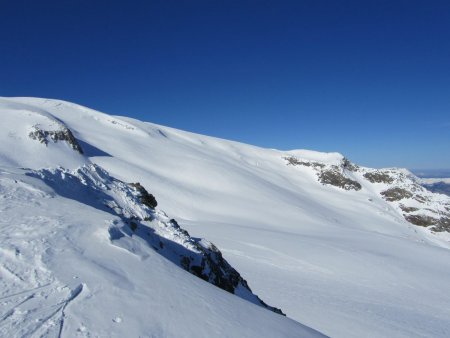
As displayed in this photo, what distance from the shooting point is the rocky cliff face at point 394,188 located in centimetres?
5200

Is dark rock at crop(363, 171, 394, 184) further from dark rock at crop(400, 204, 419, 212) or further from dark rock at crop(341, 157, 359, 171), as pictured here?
dark rock at crop(400, 204, 419, 212)

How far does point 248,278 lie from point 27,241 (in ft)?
35.6

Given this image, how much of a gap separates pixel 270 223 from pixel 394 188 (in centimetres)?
3740

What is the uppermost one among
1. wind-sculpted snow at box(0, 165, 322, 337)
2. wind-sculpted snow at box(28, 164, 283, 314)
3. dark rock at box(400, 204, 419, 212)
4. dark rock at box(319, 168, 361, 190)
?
dark rock at box(319, 168, 361, 190)

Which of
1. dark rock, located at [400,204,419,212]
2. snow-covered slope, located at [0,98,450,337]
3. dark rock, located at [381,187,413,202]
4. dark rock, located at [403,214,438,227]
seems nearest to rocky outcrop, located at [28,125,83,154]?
snow-covered slope, located at [0,98,450,337]

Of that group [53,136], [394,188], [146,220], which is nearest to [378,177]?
[394,188]

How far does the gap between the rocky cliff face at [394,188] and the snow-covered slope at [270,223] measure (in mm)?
271

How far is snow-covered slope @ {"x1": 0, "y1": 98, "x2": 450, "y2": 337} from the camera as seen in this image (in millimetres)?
6156

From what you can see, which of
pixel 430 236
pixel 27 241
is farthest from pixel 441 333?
pixel 430 236

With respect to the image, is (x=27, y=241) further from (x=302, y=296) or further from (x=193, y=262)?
(x=302, y=296)

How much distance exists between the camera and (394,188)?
195 ft

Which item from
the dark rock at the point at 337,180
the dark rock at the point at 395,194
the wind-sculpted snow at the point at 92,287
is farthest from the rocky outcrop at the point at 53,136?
the dark rock at the point at 395,194

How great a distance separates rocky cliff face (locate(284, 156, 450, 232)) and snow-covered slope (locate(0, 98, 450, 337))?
0.27m

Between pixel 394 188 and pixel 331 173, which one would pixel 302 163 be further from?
pixel 394 188
